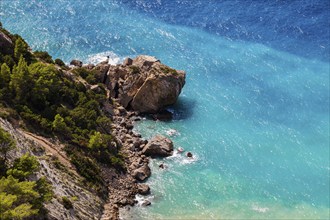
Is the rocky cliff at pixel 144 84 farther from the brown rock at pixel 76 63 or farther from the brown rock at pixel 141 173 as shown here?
the brown rock at pixel 141 173

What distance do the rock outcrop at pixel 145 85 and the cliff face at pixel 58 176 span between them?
29.6 metres

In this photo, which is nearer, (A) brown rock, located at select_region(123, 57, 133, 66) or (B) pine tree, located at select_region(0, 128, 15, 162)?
(B) pine tree, located at select_region(0, 128, 15, 162)

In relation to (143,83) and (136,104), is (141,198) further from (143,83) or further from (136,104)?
(143,83)

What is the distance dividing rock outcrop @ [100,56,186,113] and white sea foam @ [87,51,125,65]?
9.80m

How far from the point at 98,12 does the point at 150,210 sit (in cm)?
8319

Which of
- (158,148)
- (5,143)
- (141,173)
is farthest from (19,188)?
(158,148)

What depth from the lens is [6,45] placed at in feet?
274

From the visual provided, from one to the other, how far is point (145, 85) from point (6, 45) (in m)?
31.8

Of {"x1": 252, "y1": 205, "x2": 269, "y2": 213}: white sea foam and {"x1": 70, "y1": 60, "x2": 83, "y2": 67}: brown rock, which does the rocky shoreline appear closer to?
{"x1": 70, "y1": 60, "x2": 83, "y2": 67}: brown rock

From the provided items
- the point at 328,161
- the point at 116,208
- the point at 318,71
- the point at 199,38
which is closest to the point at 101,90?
the point at 116,208

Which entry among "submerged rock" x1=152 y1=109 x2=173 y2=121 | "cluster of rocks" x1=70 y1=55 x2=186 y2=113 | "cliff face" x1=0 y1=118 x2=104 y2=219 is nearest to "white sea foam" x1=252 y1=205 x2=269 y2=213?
"cliff face" x1=0 y1=118 x2=104 y2=219

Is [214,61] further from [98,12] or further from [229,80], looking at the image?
[98,12]

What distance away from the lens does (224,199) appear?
Answer: 258ft

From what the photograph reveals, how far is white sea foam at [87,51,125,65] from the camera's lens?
11331 centimetres
